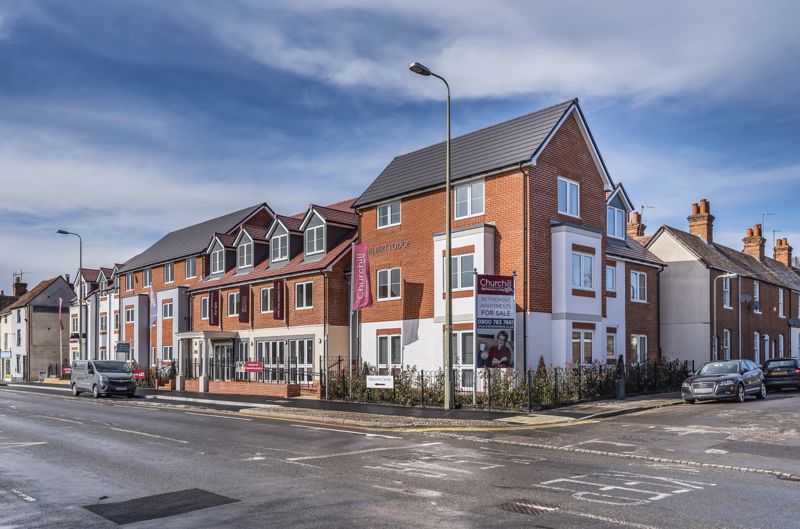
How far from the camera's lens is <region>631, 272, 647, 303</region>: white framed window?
37.1m

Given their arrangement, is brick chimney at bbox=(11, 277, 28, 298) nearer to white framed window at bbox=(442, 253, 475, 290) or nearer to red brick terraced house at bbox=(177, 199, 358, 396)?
red brick terraced house at bbox=(177, 199, 358, 396)

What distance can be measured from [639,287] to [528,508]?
30.2m

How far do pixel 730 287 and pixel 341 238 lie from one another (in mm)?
23132

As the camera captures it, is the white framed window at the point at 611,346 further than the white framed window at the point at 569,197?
Yes

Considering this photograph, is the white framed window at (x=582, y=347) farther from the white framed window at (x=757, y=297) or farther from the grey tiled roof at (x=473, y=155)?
the white framed window at (x=757, y=297)

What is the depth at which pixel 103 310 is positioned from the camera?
63.4 meters

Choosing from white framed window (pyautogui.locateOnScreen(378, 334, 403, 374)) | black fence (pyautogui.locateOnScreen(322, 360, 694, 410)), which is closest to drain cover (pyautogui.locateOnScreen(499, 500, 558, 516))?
black fence (pyautogui.locateOnScreen(322, 360, 694, 410))

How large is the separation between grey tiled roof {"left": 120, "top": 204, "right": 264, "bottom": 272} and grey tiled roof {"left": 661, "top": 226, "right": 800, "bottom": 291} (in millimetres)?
27980

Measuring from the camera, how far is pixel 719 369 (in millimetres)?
26922

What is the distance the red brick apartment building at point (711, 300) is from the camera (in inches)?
1588

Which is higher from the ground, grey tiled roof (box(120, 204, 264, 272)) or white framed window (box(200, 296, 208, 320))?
grey tiled roof (box(120, 204, 264, 272))

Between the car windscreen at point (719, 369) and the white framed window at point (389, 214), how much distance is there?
14679 millimetres

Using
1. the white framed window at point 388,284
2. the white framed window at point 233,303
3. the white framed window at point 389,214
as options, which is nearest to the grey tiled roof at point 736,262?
the white framed window at point 389,214

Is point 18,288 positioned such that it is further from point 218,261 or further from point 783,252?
point 783,252
